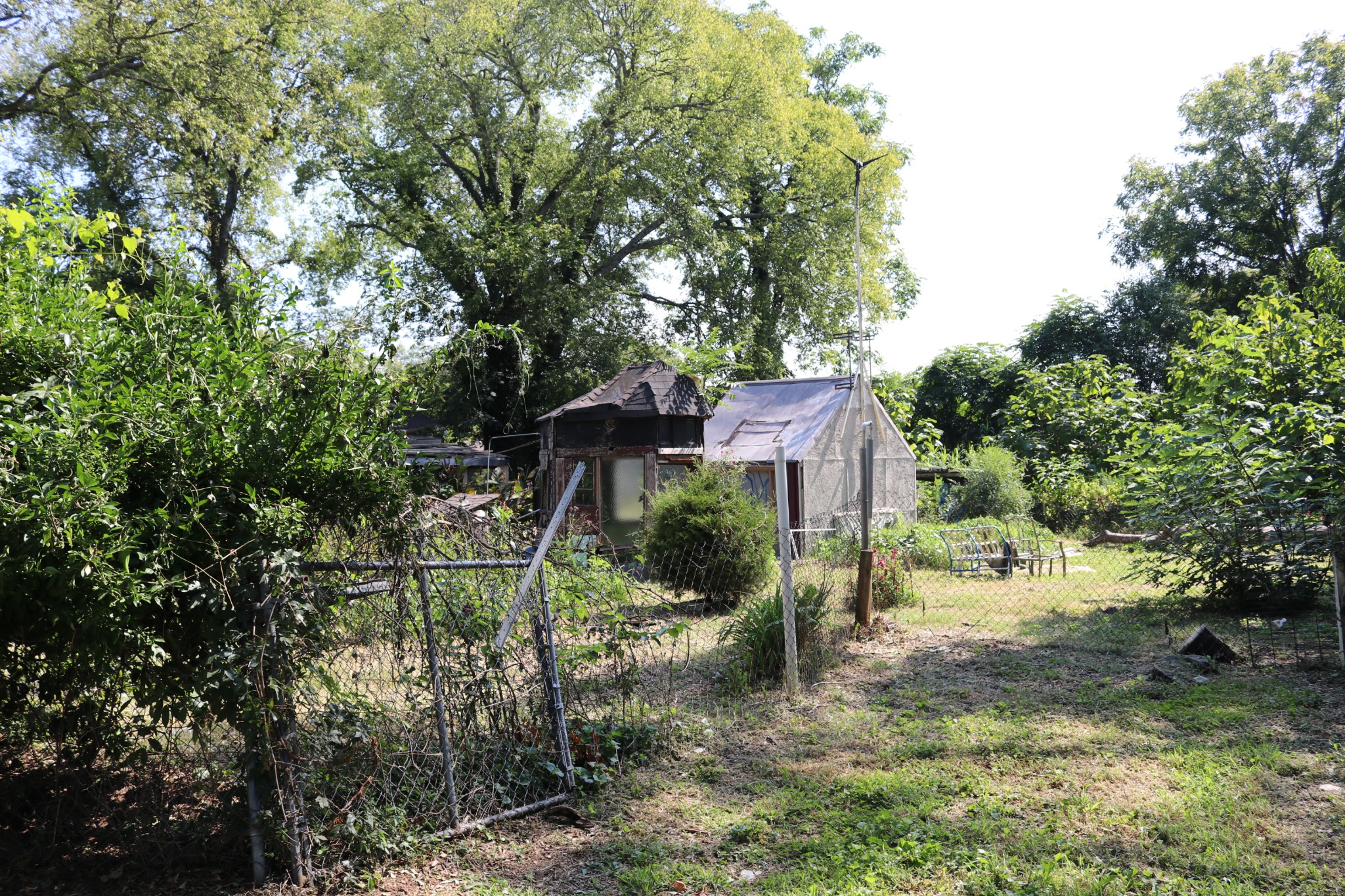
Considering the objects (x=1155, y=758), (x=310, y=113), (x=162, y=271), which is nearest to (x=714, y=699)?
(x=1155, y=758)

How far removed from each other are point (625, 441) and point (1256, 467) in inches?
440

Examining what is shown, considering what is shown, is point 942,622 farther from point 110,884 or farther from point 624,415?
point 110,884

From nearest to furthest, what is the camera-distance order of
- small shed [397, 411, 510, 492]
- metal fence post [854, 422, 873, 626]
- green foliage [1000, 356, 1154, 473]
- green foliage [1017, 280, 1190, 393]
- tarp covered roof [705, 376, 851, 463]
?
1. metal fence post [854, 422, 873, 626]
2. small shed [397, 411, 510, 492]
3. tarp covered roof [705, 376, 851, 463]
4. green foliage [1000, 356, 1154, 473]
5. green foliage [1017, 280, 1190, 393]

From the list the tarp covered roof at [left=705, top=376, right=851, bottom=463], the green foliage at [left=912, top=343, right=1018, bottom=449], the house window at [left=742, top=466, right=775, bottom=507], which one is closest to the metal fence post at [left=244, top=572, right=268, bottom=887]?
the tarp covered roof at [left=705, top=376, right=851, bottom=463]

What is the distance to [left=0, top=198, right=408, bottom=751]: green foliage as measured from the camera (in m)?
3.56

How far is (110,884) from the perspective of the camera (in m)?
4.32

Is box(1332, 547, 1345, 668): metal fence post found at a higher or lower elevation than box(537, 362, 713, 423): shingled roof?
lower

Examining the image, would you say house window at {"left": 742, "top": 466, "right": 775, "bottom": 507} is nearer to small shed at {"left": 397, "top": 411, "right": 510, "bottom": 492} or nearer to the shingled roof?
the shingled roof

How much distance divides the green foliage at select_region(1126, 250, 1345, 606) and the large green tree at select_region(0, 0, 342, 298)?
15.7 m

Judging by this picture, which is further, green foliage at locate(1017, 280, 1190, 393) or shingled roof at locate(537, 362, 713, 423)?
green foliage at locate(1017, 280, 1190, 393)

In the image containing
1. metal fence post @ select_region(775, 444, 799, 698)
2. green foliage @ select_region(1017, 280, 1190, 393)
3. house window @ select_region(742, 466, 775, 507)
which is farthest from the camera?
green foliage @ select_region(1017, 280, 1190, 393)

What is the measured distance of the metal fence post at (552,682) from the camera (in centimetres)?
568

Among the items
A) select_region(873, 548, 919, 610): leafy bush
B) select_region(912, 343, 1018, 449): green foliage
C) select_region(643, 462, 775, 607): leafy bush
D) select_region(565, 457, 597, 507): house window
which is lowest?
select_region(873, 548, 919, 610): leafy bush

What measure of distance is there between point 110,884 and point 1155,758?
21.1ft
